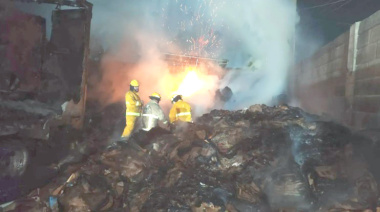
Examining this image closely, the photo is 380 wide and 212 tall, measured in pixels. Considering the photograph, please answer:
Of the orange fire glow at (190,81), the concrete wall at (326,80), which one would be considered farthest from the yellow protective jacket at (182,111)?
the orange fire glow at (190,81)

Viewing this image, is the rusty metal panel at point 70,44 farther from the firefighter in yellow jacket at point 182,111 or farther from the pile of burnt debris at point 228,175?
the firefighter in yellow jacket at point 182,111

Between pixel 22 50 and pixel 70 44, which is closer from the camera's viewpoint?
pixel 22 50

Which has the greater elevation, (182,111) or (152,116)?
(182,111)

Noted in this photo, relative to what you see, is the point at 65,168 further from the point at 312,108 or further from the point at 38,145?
the point at 312,108

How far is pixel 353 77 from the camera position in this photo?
252 inches

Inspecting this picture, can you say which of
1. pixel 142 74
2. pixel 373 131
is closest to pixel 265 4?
pixel 142 74

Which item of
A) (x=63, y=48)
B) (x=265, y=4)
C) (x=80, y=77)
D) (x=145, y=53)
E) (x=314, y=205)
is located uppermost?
(x=265, y=4)

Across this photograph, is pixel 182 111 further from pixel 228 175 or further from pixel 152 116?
pixel 228 175

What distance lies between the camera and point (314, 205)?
353 centimetres

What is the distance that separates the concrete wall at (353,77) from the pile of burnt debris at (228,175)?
48.6 inches

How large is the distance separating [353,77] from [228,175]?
3.99 meters

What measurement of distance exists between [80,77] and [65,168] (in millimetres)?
1439

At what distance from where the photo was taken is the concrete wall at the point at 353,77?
5.44 metres

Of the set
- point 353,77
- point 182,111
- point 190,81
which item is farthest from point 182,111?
point 190,81
